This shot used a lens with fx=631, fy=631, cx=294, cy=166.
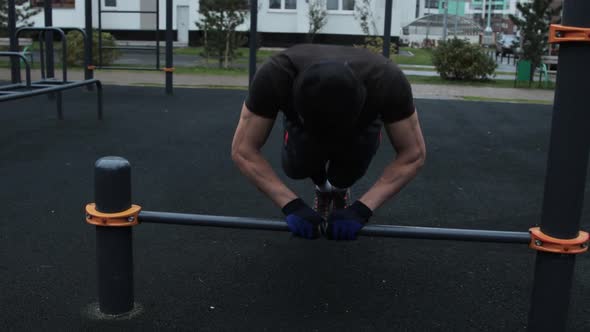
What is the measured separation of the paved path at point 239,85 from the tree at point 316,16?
1104cm

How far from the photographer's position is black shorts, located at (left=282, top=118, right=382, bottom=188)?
261 cm

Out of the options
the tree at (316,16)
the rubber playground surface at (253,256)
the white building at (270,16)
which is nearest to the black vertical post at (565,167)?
the rubber playground surface at (253,256)

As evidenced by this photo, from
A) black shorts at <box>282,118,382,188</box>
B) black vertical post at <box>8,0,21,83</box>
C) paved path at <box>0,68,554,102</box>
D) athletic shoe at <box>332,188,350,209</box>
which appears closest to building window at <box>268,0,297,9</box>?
paved path at <box>0,68,554,102</box>

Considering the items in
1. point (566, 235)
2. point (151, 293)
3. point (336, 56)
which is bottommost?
point (151, 293)

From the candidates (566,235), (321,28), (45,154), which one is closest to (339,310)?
(566,235)

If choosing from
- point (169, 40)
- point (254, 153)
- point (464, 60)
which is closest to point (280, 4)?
point (464, 60)

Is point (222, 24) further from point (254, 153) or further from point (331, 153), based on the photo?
point (254, 153)

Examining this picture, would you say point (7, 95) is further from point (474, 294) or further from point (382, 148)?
point (474, 294)

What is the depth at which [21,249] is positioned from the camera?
10.1 ft

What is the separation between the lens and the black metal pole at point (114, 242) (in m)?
2.12

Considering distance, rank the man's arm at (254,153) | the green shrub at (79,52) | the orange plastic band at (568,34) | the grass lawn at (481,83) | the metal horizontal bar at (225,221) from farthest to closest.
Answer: the green shrub at (79,52) → the grass lawn at (481,83) → the man's arm at (254,153) → the metal horizontal bar at (225,221) → the orange plastic band at (568,34)

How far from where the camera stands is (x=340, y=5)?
25.8 meters

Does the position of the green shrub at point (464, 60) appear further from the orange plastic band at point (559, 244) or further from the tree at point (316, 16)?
the orange plastic band at point (559, 244)

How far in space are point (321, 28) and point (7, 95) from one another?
2094 centimetres
